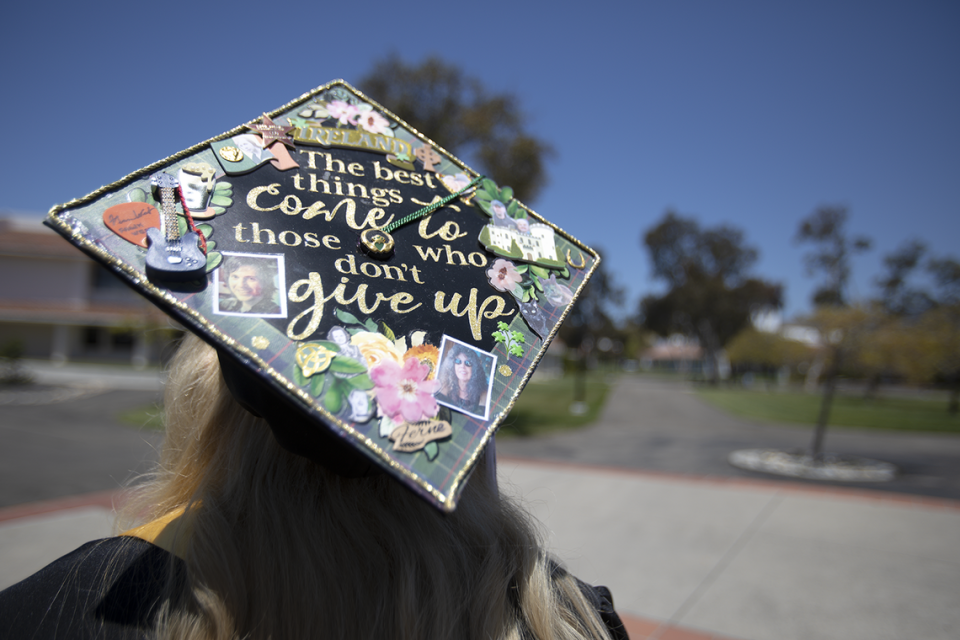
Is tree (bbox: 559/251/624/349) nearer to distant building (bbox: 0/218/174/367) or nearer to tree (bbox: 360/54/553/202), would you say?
tree (bbox: 360/54/553/202)

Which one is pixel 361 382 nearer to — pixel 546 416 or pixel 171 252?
pixel 171 252

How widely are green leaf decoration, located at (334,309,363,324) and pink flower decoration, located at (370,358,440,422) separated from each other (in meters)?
0.09

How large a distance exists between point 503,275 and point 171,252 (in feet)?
1.91

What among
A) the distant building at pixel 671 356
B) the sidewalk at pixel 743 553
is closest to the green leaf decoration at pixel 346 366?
the sidewalk at pixel 743 553

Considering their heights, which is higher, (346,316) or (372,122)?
(372,122)

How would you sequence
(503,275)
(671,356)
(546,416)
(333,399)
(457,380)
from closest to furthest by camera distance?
(333,399) → (457,380) → (503,275) → (546,416) → (671,356)

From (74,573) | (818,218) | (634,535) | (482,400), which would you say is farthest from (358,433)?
(818,218)

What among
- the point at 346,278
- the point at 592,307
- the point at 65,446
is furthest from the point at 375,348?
the point at 592,307

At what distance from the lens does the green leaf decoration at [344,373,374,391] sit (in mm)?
754

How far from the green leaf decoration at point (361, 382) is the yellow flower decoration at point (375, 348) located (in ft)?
0.08

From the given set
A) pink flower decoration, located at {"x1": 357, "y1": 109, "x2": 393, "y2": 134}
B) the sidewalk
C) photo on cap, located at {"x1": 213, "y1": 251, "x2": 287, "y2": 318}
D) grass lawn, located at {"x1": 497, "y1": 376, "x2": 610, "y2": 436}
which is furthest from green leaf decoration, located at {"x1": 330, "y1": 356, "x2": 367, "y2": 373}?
grass lawn, located at {"x1": 497, "y1": 376, "x2": 610, "y2": 436}

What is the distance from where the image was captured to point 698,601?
374cm

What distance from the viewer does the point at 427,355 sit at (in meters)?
0.85

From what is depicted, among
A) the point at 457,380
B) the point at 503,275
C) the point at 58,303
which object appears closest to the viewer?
the point at 457,380
